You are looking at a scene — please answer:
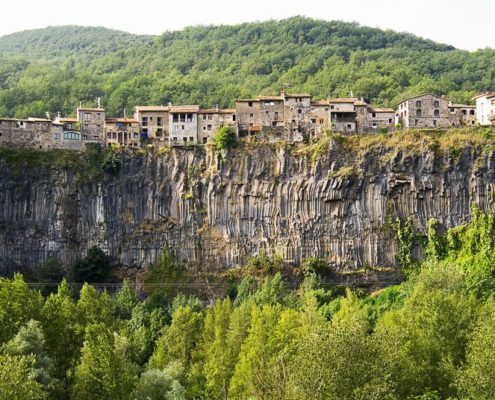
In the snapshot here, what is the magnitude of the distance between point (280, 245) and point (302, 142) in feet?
42.9

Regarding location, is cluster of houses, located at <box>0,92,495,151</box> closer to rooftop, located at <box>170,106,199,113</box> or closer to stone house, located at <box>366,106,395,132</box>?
rooftop, located at <box>170,106,199,113</box>

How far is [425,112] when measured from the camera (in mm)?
90125

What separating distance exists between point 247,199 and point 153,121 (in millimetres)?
16524

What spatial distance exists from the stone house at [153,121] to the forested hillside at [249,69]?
78.8 ft

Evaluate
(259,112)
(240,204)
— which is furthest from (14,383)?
(259,112)

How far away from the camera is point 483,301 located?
66.5 meters

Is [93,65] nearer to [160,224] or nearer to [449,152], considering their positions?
[160,224]

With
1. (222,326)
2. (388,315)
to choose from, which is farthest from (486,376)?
(222,326)

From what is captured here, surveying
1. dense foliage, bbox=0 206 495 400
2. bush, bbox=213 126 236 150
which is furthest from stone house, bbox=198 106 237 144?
dense foliage, bbox=0 206 495 400

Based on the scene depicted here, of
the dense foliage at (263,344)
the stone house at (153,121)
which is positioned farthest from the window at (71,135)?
the dense foliage at (263,344)

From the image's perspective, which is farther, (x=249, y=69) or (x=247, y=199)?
(x=249, y=69)

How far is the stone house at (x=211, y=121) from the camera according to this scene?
8950 cm

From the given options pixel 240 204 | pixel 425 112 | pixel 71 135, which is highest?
pixel 425 112

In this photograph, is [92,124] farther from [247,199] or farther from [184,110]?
[247,199]
